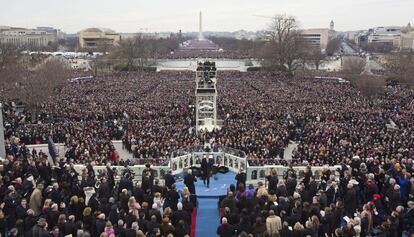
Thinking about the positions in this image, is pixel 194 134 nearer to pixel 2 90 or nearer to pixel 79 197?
pixel 79 197

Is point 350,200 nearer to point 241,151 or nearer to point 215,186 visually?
point 215,186

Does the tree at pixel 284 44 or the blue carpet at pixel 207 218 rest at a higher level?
the tree at pixel 284 44

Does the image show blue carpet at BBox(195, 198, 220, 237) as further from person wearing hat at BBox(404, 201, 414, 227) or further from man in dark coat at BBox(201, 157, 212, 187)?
person wearing hat at BBox(404, 201, 414, 227)

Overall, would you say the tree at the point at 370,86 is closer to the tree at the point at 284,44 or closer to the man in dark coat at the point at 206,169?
the tree at the point at 284,44

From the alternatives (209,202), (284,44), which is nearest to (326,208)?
(209,202)

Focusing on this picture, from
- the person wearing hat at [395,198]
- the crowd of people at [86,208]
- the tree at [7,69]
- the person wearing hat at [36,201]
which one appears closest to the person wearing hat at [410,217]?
the person wearing hat at [395,198]

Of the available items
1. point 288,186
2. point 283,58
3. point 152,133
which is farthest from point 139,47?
point 288,186
